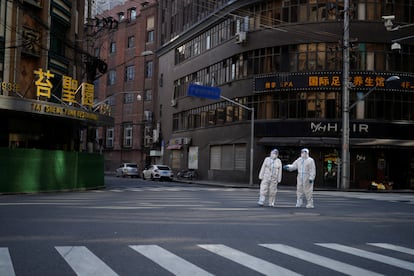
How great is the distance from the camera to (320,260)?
25.2 ft

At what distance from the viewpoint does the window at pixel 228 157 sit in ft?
137

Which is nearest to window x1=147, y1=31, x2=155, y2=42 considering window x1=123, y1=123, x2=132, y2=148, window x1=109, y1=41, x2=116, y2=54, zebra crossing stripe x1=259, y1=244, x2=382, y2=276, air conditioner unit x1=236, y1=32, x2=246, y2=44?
window x1=109, y1=41, x2=116, y2=54

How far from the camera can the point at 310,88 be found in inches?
1457

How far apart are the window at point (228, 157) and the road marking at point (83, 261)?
33319 mm

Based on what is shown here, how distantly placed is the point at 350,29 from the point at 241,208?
25.2 meters

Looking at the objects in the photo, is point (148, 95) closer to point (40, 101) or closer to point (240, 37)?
point (240, 37)

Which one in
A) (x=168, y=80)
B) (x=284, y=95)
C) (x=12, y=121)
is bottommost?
(x=12, y=121)

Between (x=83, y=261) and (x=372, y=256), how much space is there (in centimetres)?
443

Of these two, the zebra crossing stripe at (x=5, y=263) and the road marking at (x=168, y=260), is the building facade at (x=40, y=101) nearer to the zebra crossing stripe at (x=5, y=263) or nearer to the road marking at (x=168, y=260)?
the zebra crossing stripe at (x=5, y=263)

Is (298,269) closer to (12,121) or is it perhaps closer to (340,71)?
(12,121)

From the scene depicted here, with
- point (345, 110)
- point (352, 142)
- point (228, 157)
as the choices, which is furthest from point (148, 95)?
point (345, 110)

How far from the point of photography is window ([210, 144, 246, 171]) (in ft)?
137

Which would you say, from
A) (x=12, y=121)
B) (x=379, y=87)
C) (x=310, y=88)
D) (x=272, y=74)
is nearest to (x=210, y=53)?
(x=272, y=74)

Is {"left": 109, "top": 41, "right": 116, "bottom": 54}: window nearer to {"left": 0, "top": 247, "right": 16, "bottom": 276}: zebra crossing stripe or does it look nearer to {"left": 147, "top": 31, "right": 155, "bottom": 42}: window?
Answer: {"left": 147, "top": 31, "right": 155, "bottom": 42}: window
